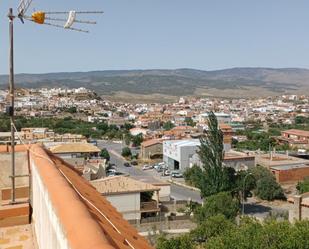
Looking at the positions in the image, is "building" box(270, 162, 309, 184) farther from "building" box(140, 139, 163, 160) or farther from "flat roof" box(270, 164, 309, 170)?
"building" box(140, 139, 163, 160)

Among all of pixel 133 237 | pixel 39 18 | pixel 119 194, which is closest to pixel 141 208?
pixel 119 194

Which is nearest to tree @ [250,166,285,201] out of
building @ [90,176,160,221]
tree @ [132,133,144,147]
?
building @ [90,176,160,221]

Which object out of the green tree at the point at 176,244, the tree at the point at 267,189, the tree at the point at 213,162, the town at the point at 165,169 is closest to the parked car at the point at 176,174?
the town at the point at 165,169

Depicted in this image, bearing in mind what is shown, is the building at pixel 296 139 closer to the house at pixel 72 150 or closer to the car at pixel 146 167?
the car at pixel 146 167

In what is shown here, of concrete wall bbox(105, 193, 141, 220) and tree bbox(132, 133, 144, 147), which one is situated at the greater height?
concrete wall bbox(105, 193, 141, 220)

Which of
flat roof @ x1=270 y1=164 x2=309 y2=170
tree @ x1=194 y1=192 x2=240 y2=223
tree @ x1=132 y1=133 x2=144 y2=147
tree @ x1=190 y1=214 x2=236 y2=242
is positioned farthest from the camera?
tree @ x1=132 y1=133 x2=144 y2=147

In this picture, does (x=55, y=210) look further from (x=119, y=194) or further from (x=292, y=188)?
(x=292, y=188)
